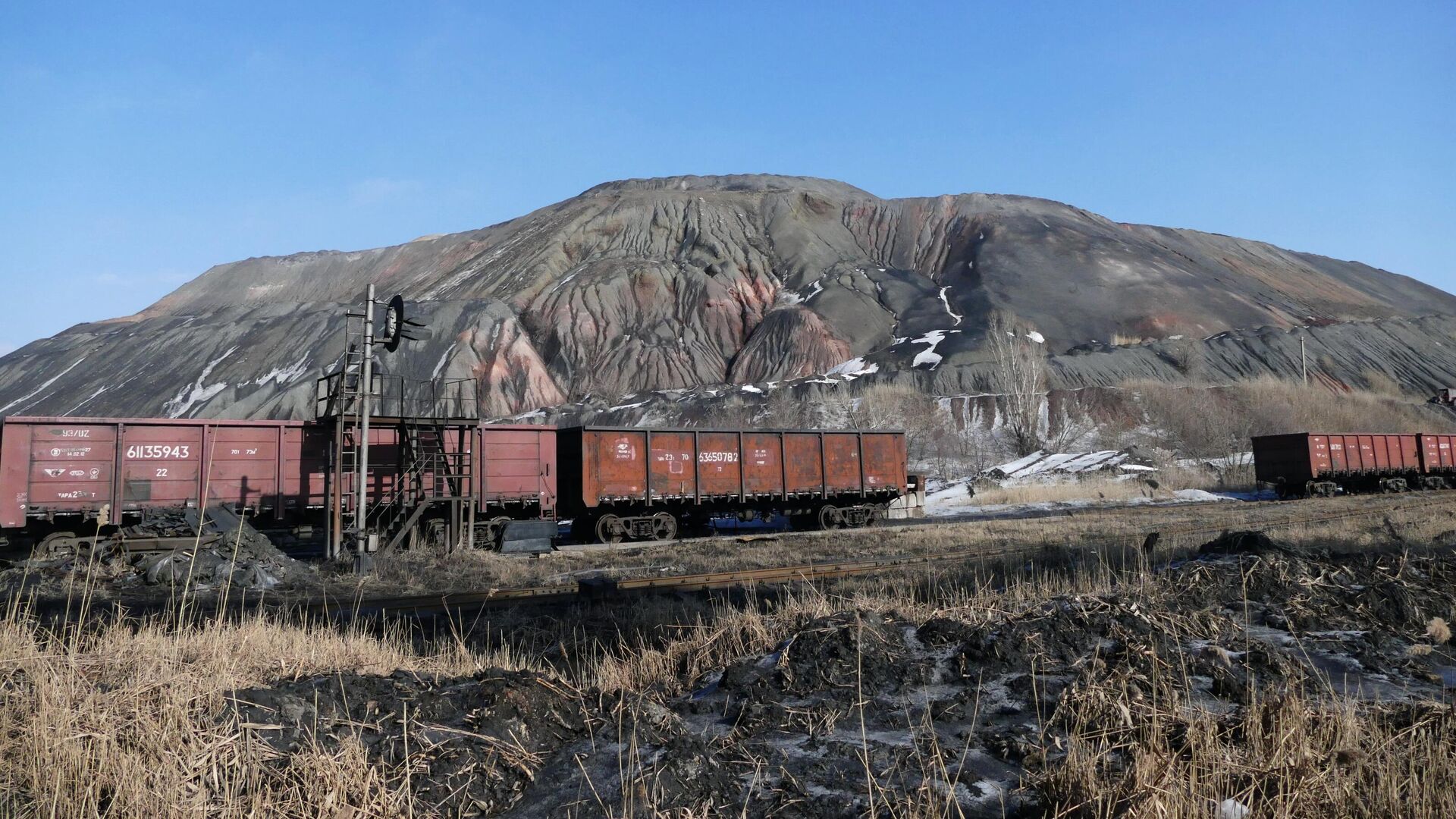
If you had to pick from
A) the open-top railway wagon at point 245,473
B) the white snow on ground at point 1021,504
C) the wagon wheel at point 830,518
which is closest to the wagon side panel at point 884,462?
the wagon wheel at point 830,518

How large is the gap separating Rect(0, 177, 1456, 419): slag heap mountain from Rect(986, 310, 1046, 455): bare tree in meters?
2.15

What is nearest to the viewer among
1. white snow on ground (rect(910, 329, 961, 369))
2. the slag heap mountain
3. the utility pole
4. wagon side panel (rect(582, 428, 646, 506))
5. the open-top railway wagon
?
the utility pole

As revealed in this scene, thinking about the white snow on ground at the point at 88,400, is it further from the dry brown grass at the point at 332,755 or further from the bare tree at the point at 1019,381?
the dry brown grass at the point at 332,755

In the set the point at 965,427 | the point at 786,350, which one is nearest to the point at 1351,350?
the point at 965,427

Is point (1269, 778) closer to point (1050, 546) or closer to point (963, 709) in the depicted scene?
point (963, 709)

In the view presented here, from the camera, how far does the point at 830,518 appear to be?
85.3ft

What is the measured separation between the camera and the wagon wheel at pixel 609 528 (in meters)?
22.4

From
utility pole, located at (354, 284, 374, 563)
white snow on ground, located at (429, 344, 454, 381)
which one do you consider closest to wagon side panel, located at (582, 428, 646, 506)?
utility pole, located at (354, 284, 374, 563)

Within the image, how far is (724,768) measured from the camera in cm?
404

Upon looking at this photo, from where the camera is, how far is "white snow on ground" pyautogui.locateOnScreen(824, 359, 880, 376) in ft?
244

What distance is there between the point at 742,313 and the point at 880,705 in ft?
285

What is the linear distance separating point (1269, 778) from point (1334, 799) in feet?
0.79

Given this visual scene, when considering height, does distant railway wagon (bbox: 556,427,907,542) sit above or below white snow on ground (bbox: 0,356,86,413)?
below

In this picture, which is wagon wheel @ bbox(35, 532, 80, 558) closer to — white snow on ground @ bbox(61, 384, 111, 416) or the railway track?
the railway track
